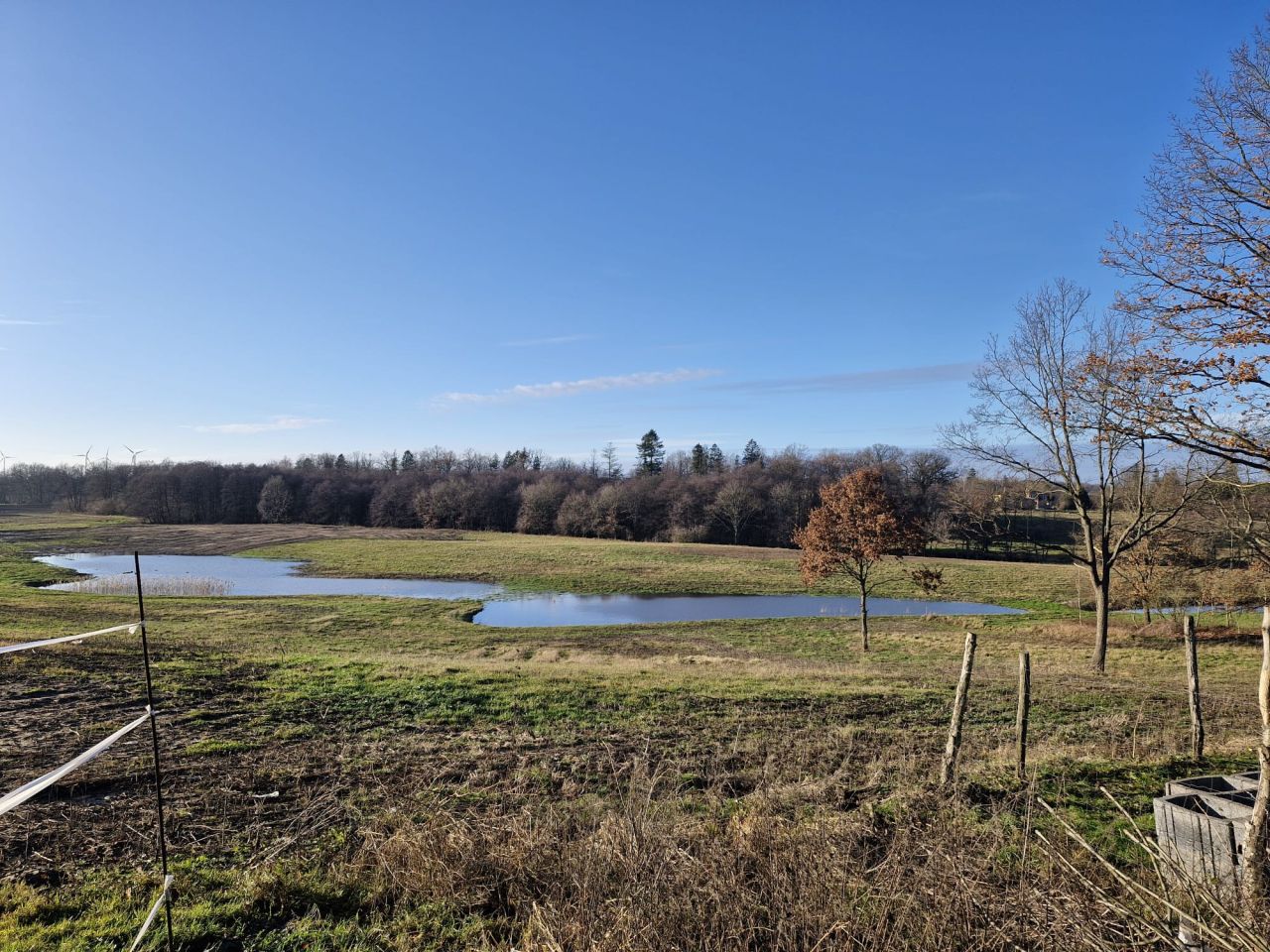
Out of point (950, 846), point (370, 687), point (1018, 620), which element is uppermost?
point (950, 846)

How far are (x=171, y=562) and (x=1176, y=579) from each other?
6817 cm

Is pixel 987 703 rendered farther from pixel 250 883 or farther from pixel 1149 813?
pixel 250 883

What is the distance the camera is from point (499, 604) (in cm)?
3712

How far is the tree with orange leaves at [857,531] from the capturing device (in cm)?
2320

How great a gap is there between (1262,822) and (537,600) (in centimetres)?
3698

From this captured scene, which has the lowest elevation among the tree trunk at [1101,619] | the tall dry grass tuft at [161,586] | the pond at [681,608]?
the pond at [681,608]

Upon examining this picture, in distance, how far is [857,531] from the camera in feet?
77.2

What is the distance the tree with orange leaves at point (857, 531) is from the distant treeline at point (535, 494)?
4409 centimetres

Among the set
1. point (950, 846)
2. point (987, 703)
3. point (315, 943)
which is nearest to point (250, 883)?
point (315, 943)

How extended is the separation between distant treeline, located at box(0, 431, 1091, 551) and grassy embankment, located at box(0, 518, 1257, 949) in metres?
55.8

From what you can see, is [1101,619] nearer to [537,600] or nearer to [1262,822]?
[1262,822]

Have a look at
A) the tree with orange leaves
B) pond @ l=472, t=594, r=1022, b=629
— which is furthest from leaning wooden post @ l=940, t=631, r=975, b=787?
pond @ l=472, t=594, r=1022, b=629

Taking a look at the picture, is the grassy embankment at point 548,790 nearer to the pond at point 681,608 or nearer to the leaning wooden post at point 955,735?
the leaning wooden post at point 955,735

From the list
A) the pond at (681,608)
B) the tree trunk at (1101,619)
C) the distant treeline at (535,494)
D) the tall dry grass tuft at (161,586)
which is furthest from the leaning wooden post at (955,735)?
the distant treeline at (535,494)
